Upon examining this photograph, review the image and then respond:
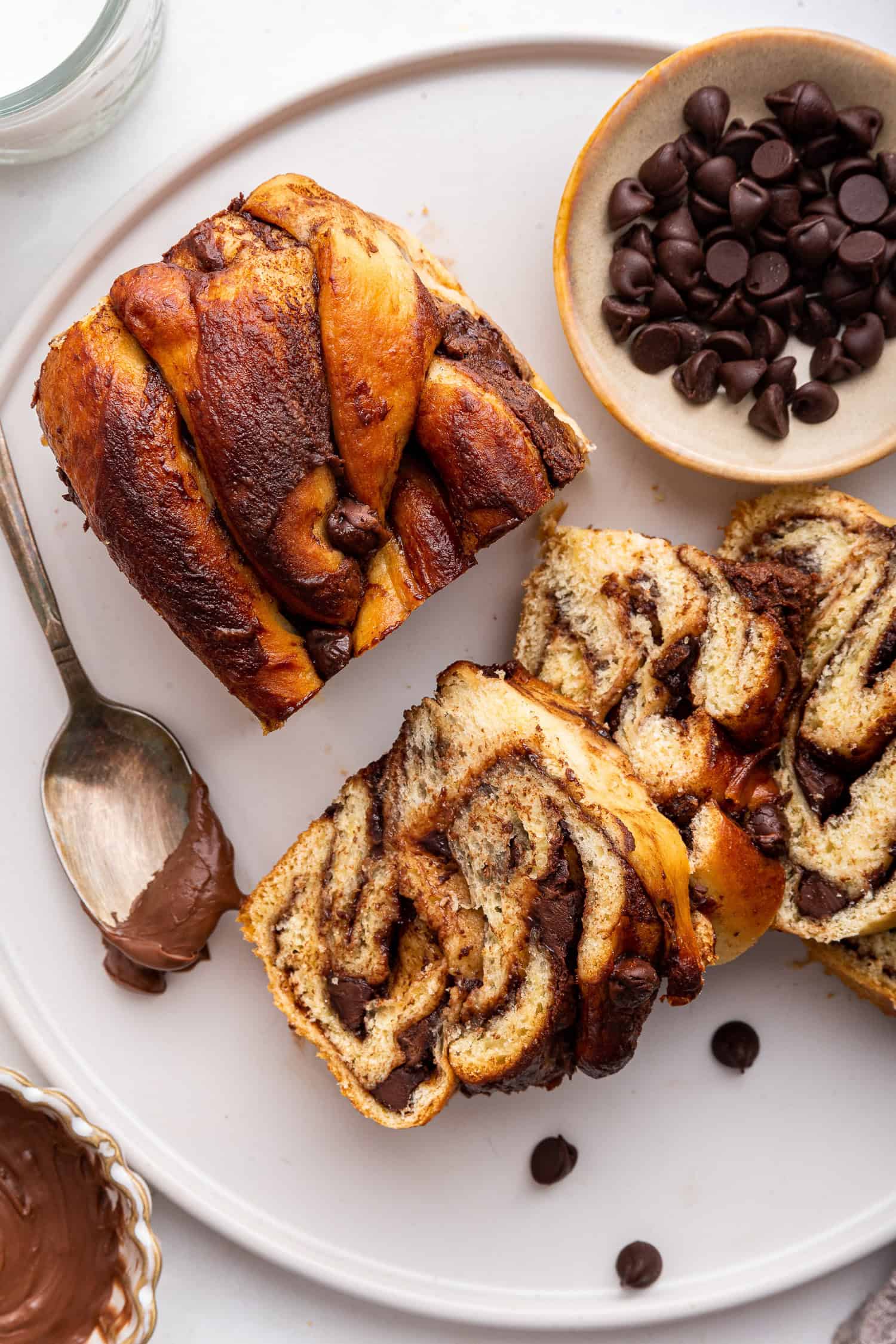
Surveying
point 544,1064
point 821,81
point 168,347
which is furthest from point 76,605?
point 821,81

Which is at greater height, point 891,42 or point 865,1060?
point 891,42

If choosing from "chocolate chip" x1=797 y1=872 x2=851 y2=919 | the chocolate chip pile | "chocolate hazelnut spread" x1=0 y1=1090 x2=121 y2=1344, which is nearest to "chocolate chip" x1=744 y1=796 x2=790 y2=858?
"chocolate chip" x1=797 y1=872 x2=851 y2=919

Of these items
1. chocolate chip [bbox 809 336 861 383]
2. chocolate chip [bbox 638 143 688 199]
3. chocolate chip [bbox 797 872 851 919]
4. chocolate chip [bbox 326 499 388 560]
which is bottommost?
chocolate chip [bbox 797 872 851 919]

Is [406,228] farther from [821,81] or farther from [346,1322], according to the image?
[346,1322]

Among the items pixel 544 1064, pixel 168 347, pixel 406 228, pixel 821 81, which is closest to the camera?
pixel 168 347

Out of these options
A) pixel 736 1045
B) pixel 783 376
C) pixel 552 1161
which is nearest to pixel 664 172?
pixel 783 376

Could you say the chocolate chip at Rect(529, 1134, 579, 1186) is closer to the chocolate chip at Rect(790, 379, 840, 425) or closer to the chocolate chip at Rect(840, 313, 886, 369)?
the chocolate chip at Rect(790, 379, 840, 425)
